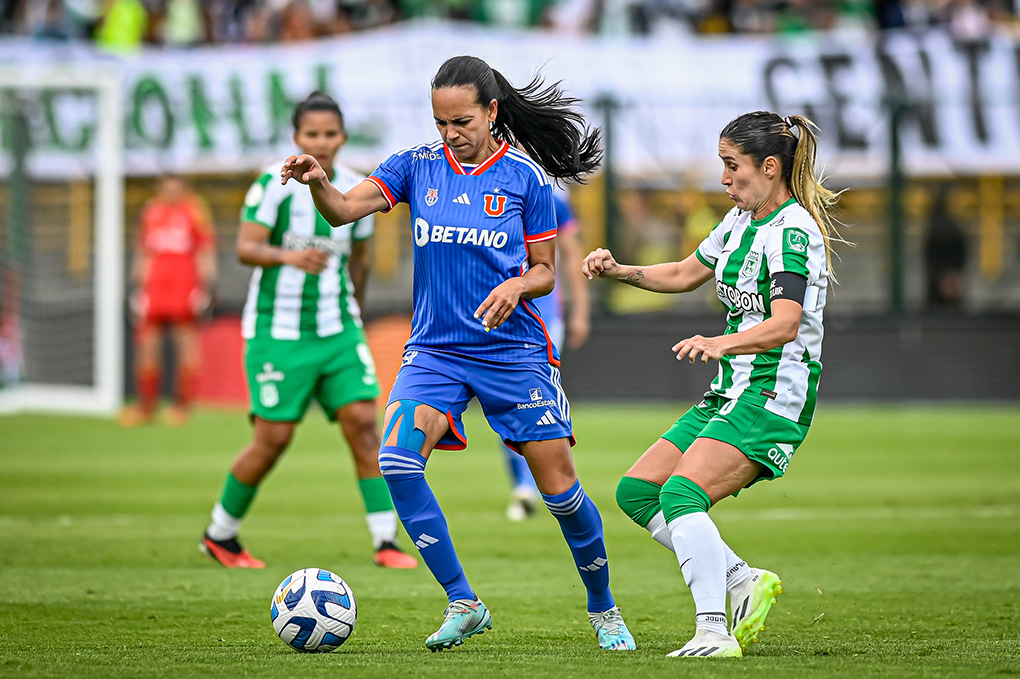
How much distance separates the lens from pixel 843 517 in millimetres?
9273

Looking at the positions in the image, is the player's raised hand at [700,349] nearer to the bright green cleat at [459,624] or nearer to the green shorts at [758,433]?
the green shorts at [758,433]

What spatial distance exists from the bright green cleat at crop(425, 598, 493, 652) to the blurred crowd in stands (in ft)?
53.7

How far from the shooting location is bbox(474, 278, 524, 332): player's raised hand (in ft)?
16.3

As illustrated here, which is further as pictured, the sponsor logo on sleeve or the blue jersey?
the blue jersey

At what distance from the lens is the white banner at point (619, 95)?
712 inches

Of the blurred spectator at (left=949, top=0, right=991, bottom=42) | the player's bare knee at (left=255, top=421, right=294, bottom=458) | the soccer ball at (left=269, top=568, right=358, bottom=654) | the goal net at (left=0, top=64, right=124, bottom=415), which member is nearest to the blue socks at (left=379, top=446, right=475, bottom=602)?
the soccer ball at (left=269, top=568, right=358, bottom=654)

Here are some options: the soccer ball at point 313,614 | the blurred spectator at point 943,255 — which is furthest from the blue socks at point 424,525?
the blurred spectator at point 943,255

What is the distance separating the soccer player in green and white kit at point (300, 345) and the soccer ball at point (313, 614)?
2.22 meters

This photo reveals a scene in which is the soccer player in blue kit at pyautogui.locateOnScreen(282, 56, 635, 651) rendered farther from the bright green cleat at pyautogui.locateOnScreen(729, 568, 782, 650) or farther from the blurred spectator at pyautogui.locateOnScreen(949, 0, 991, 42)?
the blurred spectator at pyautogui.locateOnScreen(949, 0, 991, 42)

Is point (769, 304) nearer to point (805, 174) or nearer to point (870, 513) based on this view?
point (805, 174)

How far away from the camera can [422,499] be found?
201 inches

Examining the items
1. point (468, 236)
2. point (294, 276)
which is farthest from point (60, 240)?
point (468, 236)

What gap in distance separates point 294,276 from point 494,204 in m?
2.48

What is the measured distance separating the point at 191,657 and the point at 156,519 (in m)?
4.54
